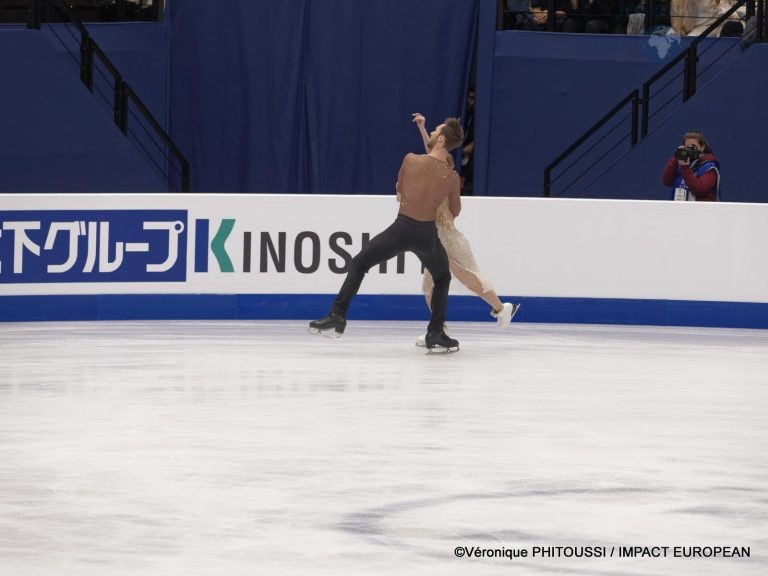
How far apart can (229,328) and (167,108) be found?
5.51 m

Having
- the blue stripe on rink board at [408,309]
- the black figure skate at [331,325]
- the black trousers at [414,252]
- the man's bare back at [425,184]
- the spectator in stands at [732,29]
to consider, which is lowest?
the blue stripe on rink board at [408,309]

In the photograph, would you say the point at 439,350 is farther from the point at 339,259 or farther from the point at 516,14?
the point at 516,14

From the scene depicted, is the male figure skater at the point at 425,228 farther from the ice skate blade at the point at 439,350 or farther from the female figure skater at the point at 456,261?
the female figure skater at the point at 456,261

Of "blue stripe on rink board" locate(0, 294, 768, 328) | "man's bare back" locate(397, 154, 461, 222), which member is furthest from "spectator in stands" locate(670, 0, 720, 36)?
"man's bare back" locate(397, 154, 461, 222)

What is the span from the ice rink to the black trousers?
0.35 meters

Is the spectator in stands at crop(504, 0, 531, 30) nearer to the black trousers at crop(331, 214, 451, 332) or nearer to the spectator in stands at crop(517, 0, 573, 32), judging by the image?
the spectator in stands at crop(517, 0, 573, 32)

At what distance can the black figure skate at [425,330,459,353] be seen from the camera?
1093cm

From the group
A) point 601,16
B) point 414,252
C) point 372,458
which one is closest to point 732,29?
point 601,16

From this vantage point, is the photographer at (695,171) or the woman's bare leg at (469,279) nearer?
the woman's bare leg at (469,279)

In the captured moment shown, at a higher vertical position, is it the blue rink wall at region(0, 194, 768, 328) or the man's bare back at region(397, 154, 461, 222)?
the man's bare back at region(397, 154, 461, 222)

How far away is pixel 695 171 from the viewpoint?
Answer: 14.1 m

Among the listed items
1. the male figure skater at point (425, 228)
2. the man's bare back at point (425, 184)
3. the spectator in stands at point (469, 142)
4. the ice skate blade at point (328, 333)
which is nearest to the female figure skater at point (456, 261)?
the male figure skater at point (425, 228)

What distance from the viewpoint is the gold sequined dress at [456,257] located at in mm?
11336

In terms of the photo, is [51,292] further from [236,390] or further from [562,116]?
[562,116]
